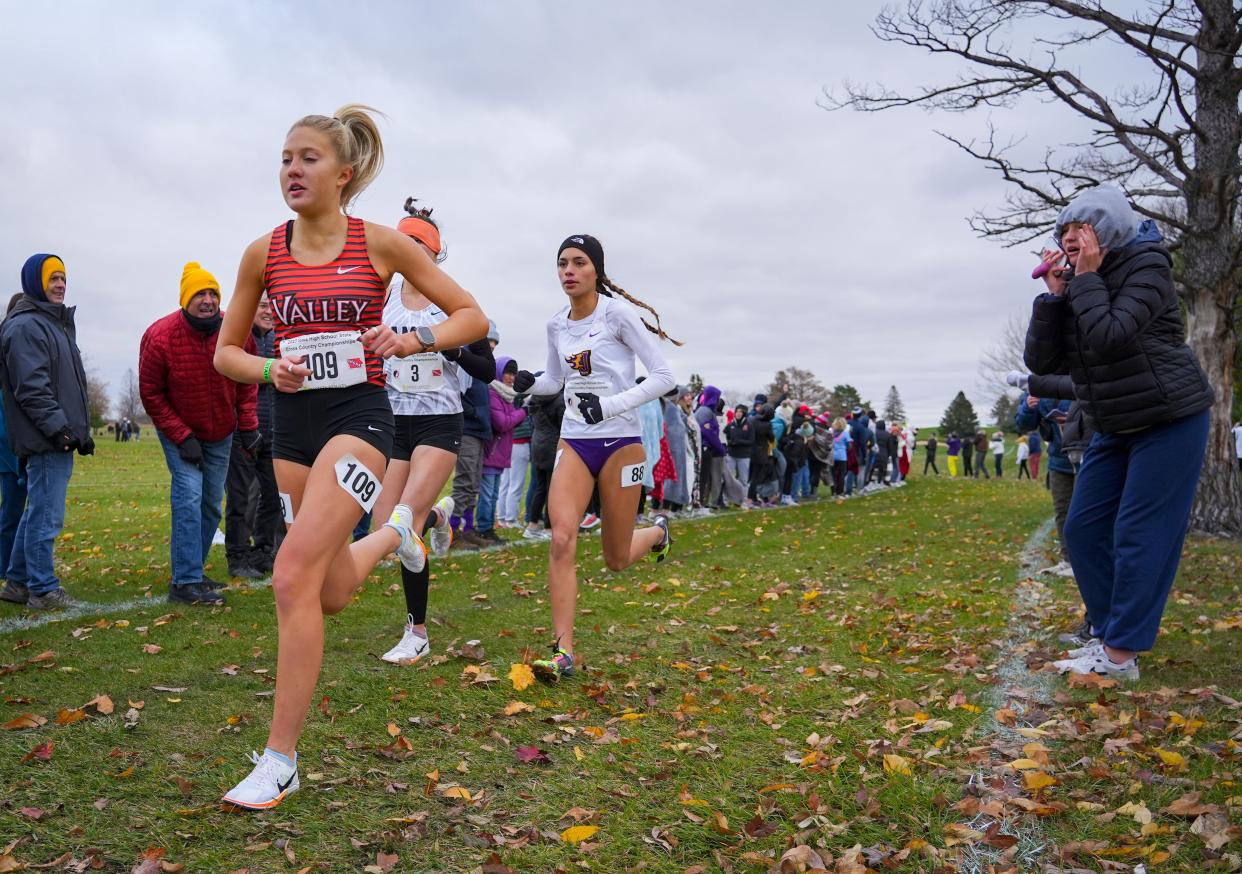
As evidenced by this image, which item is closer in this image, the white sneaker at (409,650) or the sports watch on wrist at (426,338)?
the sports watch on wrist at (426,338)

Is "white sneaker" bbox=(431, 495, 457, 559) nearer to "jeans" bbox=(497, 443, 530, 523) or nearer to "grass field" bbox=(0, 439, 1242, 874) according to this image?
"grass field" bbox=(0, 439, 1242, 874)

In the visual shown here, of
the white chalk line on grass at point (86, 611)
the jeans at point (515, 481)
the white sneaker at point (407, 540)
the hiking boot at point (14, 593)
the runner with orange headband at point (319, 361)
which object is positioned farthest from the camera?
the jeans at point (515, 481)

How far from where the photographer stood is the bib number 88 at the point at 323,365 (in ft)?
11.6

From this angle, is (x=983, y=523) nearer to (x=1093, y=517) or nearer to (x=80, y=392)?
(x=1093, y=517)

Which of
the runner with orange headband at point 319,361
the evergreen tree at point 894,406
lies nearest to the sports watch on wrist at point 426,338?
the runner with orange headband at point 319,361

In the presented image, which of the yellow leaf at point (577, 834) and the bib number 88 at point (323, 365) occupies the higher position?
the bib number 88 at point (323, 365)

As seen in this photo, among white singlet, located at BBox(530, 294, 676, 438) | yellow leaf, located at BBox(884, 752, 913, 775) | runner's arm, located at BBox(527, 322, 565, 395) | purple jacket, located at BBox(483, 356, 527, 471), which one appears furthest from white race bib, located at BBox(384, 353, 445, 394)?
purple jacket, located at BBox(483, 356, 527, 471)

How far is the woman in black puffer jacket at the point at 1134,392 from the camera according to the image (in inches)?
192

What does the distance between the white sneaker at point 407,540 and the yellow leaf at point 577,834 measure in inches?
75.4

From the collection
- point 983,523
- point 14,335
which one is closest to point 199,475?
point 14,335

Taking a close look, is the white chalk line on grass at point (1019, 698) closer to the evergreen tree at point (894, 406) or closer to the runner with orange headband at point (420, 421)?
the runner with orange headband at point (420, 421)

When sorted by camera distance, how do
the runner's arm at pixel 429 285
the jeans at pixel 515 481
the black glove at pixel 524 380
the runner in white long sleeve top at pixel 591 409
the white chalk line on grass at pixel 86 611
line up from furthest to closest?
the jeans at pixel 515 481 → the white chalk line on grass at pixel 86 611 → the black glove at pixel 524 380 → the runner in white long sleeve top at pixel 591 409 → the runner's arm at pixel 429 285

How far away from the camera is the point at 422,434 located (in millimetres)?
5570

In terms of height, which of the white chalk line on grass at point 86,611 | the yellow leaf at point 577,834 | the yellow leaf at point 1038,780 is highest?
the white chalk line on grass at point 86,611
